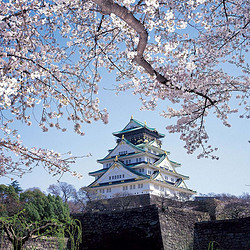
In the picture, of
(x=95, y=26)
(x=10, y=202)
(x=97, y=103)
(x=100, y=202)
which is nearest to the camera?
(x=97, y=103)

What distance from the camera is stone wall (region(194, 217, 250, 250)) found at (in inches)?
337

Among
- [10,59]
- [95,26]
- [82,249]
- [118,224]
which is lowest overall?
[82,249]

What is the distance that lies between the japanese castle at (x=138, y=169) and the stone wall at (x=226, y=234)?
14.3 m

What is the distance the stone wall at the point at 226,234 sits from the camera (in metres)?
8.56

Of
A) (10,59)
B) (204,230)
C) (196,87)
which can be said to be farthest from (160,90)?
(204,230)

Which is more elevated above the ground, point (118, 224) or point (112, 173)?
point (112, 173)

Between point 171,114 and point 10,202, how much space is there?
37.4 feet

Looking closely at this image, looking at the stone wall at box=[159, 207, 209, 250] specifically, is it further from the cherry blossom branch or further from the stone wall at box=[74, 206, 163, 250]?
the cherry blossom branch

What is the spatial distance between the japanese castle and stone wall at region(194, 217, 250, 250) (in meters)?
14.3

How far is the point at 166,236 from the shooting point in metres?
9.09

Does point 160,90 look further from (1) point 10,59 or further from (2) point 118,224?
(2) point 118,224

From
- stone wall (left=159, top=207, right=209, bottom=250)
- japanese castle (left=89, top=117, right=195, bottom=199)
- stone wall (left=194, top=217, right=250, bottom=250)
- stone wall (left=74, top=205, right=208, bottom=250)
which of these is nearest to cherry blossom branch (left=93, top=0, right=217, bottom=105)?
stone wall (left=74, top=205, right=208, bottom=250)

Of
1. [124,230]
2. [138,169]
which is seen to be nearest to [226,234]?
[124,230]

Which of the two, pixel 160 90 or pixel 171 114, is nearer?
pixel 160 90
